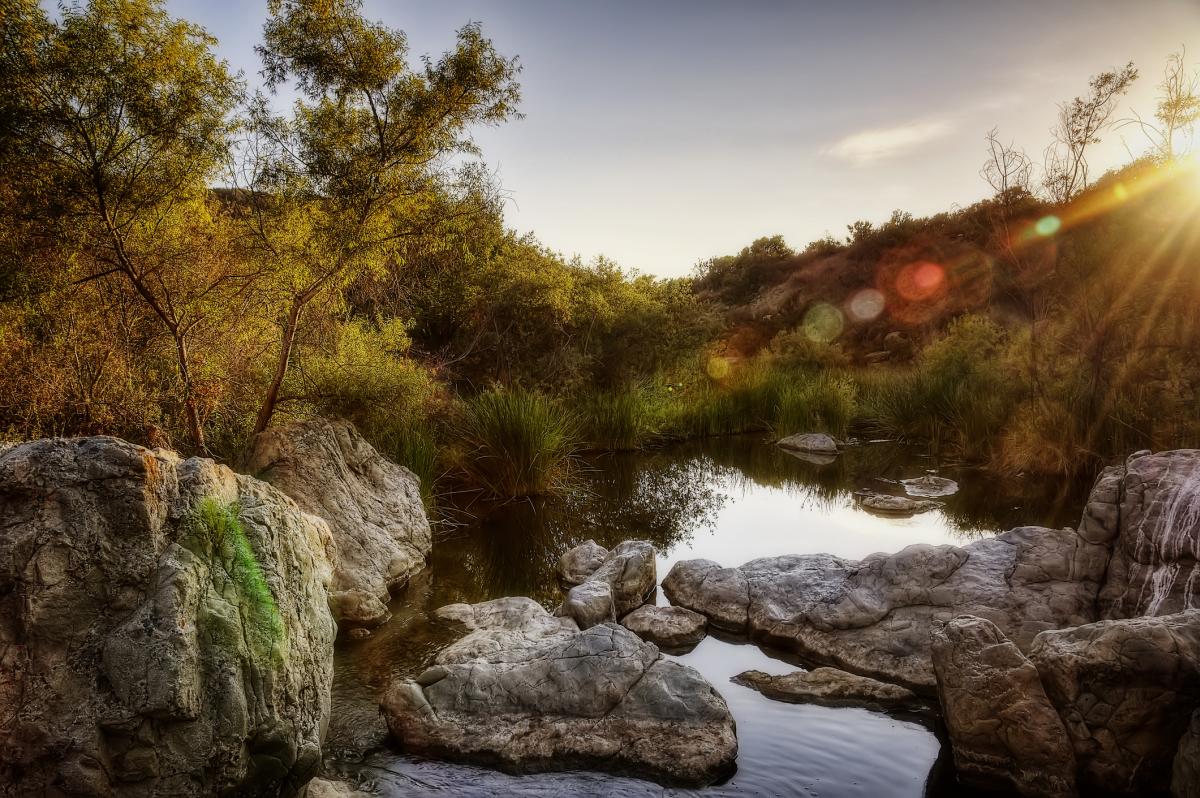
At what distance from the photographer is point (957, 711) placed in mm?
3648

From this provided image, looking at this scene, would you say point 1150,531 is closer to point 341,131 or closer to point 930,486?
point 930,486

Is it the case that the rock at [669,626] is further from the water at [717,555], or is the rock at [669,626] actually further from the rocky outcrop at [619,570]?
the rocky outcrop at [619,570]

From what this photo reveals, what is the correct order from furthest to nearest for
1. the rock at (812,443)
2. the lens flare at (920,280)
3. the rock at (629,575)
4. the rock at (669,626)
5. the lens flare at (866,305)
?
1. the lens flare at (866,305)
2. the lens flare at (920,280)
3. the rock at (812,443)
4. the rock at (629,575)
5. the rock at (669,626)

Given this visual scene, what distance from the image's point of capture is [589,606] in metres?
5.51

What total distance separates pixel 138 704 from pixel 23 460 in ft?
4.02

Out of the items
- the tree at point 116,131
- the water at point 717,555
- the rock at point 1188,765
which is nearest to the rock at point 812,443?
the water at point 717,555

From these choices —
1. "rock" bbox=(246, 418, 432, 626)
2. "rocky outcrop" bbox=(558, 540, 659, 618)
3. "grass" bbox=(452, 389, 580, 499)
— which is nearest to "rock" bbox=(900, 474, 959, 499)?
"grass" bbox=(452, 389, 580, 499)

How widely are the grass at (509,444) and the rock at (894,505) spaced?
4630mm

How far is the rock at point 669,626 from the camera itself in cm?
534

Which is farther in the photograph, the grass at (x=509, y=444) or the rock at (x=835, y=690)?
the grass at (x=509, y=444)

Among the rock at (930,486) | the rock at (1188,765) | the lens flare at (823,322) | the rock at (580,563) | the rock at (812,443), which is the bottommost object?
the rock at (930,486)

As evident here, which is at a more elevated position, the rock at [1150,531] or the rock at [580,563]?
the rock at [1150,531]

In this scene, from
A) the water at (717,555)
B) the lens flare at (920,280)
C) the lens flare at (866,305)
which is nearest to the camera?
the water at (717,555)

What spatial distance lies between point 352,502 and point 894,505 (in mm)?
7362
